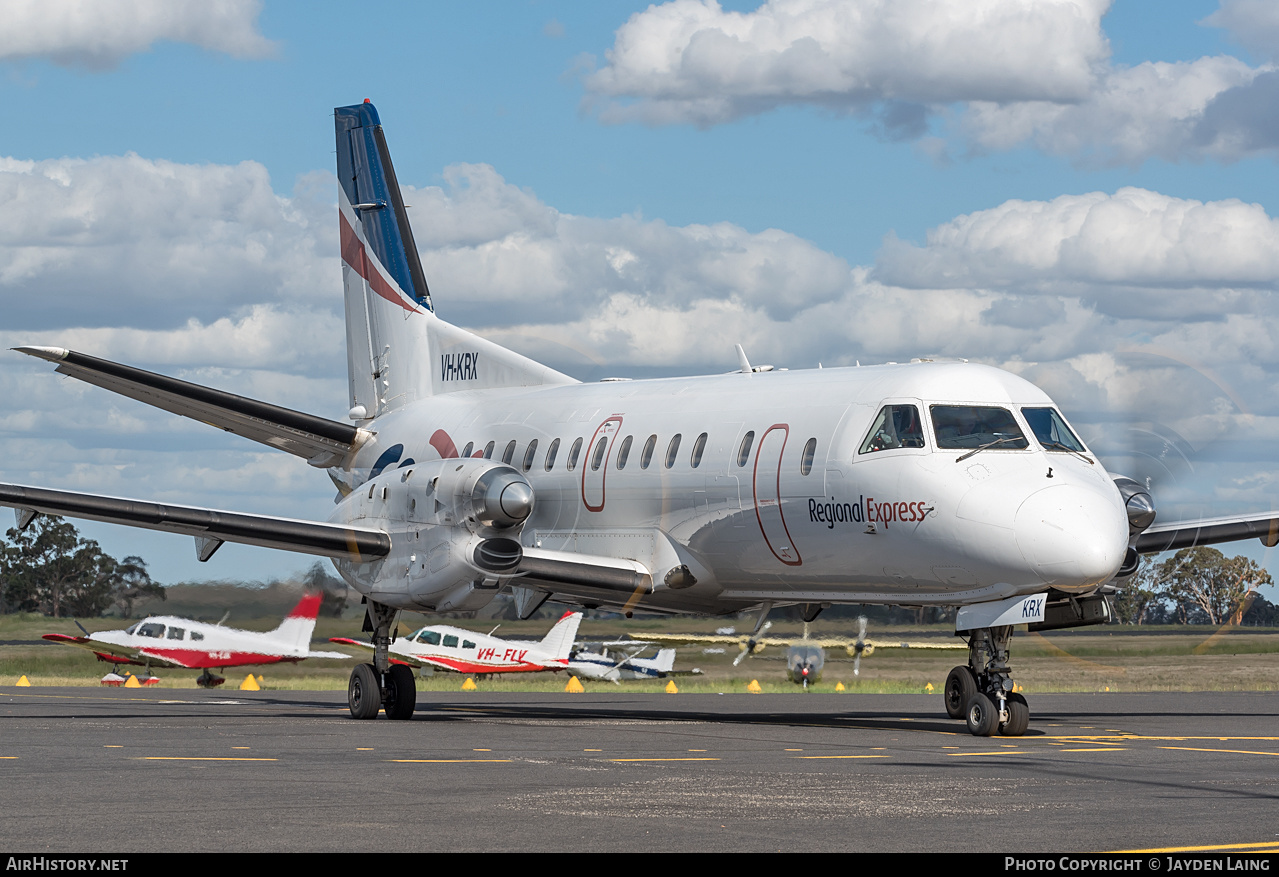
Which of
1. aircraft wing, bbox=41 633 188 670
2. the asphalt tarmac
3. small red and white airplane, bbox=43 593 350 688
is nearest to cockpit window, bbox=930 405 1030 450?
the asphalt tarmac

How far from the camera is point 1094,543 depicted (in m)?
15.2

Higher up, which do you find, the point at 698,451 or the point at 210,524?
the point at 698,451

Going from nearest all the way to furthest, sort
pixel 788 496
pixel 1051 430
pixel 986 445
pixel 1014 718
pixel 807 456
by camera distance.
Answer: pixel 986 445, pixel 1014 718, pixel 1051 430, pixel 807 456, pixel 788 496

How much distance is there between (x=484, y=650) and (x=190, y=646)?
25.4 ft

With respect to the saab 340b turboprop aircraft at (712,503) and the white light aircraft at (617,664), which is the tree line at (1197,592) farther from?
the white light aircraft at (617,664)

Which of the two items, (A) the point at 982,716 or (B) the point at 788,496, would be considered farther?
(B) the point at 788,496

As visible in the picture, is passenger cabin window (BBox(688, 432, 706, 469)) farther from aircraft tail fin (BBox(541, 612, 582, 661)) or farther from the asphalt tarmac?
aircraft tail fin (BBox(541, 612, 582, 661))

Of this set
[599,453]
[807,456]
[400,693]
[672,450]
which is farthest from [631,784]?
[400,693]

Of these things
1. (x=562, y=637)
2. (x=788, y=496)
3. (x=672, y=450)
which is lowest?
(x=562, y=637)

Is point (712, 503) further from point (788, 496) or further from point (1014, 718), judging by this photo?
point (1014, 718)

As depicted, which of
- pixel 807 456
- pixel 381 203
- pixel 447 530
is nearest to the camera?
pixel 807 456

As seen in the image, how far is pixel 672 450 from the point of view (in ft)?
64.3

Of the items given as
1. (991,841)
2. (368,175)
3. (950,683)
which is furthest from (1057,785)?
(368,175)

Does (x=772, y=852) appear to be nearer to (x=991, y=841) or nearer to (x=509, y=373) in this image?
(x=991, y=841)
